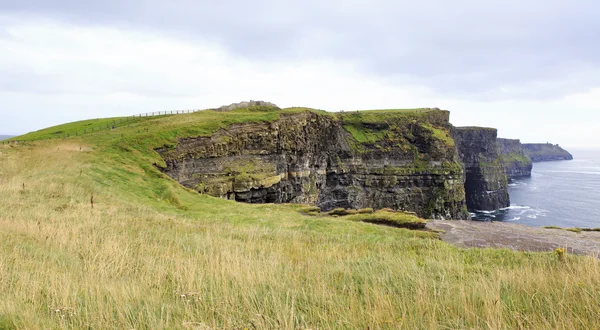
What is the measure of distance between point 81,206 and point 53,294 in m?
14.5

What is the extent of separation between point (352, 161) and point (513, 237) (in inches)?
2376

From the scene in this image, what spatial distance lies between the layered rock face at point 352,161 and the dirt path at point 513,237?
32.4 metres

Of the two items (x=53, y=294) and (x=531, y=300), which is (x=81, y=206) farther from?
(x=531, y=300)

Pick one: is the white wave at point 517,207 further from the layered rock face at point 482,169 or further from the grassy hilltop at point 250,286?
the grassy hilltop at point 250,286

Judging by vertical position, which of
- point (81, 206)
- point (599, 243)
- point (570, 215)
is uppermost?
point (81, 206)

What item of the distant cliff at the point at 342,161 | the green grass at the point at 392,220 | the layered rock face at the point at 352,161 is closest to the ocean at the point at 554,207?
the distant cliff at the point at 342,161

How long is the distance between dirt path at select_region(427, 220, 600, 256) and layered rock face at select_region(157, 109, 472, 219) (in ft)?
106

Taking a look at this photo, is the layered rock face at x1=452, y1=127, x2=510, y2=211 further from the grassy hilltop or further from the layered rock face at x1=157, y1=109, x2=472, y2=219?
the grassy hilltop

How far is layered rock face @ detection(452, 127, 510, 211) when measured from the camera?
113750 millimetres

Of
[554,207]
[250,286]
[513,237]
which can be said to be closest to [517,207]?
[554,207]

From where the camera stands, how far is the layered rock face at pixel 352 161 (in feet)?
177

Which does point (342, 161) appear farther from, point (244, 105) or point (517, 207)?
point (517, 207)

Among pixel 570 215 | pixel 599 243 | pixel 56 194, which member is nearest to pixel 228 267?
pixel 56 194

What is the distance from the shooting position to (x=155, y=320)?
4.16 m
